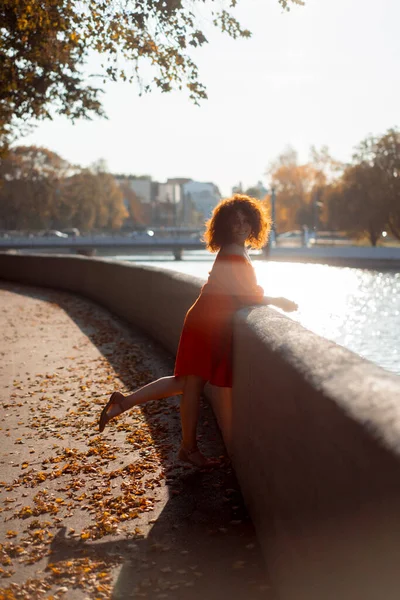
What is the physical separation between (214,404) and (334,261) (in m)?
56.1

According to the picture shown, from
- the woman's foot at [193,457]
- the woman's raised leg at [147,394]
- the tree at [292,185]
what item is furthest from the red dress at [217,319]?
the tree at [292,185]

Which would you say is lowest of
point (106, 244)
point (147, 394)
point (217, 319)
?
point (106, 244)

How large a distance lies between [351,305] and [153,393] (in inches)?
1108

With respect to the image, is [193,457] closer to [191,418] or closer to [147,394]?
[191,418]

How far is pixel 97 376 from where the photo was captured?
10.6 metres

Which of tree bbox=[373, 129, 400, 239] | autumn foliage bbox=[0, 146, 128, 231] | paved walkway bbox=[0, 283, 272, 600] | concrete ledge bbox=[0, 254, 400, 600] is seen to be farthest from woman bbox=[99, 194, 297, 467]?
autumn foliage bbox=[0, 146, 128, 231]

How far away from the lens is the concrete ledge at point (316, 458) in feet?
7.59

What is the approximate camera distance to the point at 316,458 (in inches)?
121

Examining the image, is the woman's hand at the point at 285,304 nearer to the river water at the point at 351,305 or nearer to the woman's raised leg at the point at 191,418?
the woman's raised leg at the point at 191,418

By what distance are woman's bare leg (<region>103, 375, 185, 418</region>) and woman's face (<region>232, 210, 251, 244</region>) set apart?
95 centimetres

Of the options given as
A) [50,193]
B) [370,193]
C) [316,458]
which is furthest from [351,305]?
[50,193]

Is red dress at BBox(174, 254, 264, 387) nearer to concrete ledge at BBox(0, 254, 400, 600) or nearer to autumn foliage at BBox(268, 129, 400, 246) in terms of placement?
concrete ledge at BBox(0, 254, 400, 600)

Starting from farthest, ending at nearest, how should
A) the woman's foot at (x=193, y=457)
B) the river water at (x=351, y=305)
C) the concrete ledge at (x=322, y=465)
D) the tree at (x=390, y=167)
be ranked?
the tree at (x=390, y=167)
the river water at (x=351, y=305)
the woman's foot at (x=193, y=457)
the concrete ledge at (x=322, y=465)

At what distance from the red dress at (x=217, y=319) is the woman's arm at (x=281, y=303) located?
0.24ft
